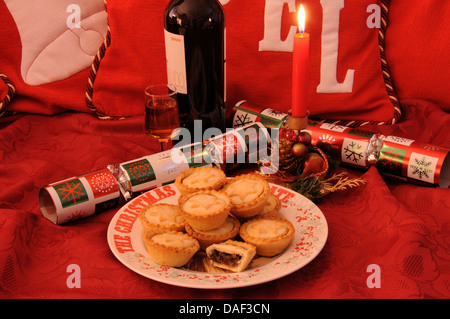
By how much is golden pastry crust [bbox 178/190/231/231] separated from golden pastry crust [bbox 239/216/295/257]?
5 centimetres

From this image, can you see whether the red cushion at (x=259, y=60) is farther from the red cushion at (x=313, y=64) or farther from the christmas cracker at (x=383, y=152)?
the christmas cracker at (x=383, y=152)

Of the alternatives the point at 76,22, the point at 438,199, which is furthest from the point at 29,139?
the point at 438,199

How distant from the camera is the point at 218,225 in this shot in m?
0.88

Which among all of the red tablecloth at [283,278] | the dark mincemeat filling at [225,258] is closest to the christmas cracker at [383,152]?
the red tablecloth at [283,278]

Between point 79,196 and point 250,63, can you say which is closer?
point 79,196

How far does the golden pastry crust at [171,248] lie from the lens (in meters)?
A: 0.82

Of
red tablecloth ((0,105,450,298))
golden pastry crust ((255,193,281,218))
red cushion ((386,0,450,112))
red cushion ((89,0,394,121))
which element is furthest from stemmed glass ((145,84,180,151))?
red cushion ((386,0,450,112))

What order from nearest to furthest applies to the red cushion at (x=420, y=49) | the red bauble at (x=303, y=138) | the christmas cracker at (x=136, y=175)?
the christmas cracker at (x=136, y=175) < the red bauble at (x=303, y=138) < the red cushion at (x=420, y=49)

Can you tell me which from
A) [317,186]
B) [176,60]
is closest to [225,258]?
[317,186]

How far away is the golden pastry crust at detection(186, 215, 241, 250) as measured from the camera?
87 cm

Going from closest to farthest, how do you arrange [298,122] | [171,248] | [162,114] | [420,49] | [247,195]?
[171,248]
[247,195]
[298,122]
[162,114]
[420,49]

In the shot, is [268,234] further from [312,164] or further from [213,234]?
[312,164]

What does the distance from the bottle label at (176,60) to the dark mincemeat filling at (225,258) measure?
18.8 inches

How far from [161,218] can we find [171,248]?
109 mm
